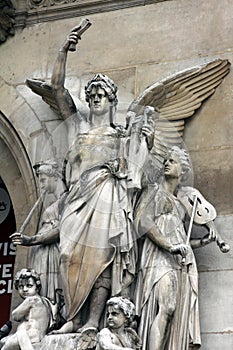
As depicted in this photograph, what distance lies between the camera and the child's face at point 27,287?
1127 centimetres

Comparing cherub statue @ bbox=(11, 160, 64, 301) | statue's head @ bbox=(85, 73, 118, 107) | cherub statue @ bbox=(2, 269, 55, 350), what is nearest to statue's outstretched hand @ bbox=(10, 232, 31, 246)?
cherub statue @ bbox=(11, 160, 64, 301)

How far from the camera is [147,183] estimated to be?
1150 cm

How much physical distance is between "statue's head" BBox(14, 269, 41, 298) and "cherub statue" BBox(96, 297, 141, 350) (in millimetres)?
899

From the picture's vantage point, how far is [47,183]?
11977 millimetres

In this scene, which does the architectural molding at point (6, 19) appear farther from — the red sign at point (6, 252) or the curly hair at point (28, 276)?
the curly hair at point (28, 276)

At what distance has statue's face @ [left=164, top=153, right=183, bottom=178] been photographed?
11.6 m

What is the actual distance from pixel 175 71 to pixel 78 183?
189cm

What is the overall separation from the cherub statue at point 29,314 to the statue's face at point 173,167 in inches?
62.5

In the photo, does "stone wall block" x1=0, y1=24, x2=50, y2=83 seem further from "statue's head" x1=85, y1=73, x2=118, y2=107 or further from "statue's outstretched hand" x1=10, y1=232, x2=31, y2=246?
"statue's outstretched hand" x1=10, y1=232, x2=31, y2=246

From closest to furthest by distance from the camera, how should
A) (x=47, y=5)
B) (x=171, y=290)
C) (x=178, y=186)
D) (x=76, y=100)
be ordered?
(x=171, y=290), (x=178, y=186), (x=76, y=100), (x=47, y=5)

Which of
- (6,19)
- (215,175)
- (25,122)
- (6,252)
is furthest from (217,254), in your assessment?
(6,19)

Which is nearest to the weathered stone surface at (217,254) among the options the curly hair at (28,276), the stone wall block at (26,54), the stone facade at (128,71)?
the stone facade at (128,71)

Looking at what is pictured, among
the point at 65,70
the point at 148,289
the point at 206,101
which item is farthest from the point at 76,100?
the point at 148,289

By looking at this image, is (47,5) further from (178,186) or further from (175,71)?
(178,186)
